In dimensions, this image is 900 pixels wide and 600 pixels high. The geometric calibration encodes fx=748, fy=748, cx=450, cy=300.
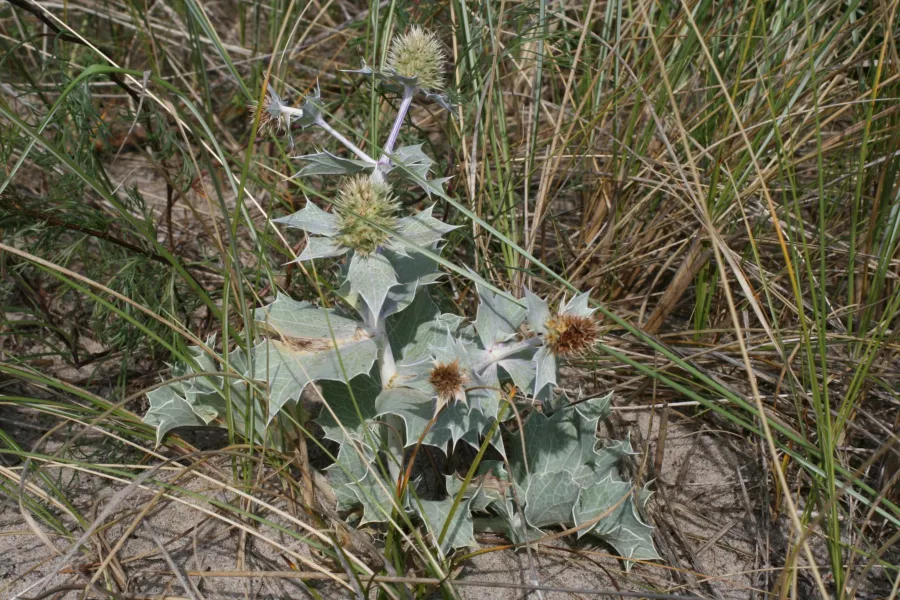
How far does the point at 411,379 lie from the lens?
4.49 feet

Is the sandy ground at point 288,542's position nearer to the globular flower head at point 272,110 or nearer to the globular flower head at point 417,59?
the globular flower head at point 272,110


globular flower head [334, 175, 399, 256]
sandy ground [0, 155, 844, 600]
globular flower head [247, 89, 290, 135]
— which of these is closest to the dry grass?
sandy ground [0, 155, 844, 600]

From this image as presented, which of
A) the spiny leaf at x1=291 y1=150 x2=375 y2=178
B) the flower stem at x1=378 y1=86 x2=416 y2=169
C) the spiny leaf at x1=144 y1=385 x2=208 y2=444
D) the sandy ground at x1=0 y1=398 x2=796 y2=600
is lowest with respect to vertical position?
the sandy ground at x1=0 y1=398 x2=796 y2=600

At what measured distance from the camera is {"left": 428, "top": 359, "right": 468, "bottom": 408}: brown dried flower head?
3.88 feet

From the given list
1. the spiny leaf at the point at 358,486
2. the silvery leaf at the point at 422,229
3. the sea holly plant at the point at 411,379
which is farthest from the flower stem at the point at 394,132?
the spiny leaf at the point at 358,486

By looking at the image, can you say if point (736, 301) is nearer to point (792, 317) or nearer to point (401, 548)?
point (792, 317)

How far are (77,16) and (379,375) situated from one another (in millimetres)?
2028

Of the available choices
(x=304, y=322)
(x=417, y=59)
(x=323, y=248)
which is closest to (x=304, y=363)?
(x=304, y=322)

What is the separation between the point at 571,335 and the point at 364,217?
0.38 metres

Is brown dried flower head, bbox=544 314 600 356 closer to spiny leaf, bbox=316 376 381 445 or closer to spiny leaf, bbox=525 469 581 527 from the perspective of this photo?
spiny leaf, bbox=525 469 581 527

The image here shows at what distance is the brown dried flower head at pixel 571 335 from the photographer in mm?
1169

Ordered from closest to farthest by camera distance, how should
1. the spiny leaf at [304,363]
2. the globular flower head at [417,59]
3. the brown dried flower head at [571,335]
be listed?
the brown dried flower head at [571,335] → the spiny leaf at [304,363] → the globular flower head at [417,59]

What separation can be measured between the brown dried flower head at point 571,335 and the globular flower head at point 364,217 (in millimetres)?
318

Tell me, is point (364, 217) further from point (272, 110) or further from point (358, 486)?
point (358, 486)
